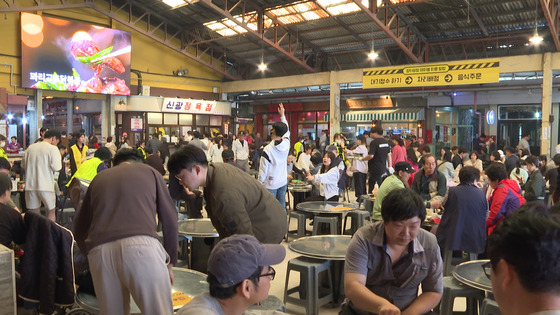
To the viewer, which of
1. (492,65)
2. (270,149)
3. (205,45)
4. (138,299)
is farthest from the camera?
(205,45)

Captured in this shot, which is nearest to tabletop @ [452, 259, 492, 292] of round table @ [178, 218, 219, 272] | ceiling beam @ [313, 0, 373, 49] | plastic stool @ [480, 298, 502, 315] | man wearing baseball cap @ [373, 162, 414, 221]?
plastic stool @ [480, 298, 502, 315]

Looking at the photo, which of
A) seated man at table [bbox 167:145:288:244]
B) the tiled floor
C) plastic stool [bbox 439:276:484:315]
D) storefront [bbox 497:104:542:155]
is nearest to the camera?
seated man at table [bbox 167:145:288:244]

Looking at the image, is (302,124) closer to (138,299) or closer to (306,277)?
(306,277)

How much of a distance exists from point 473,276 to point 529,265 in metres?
2.47

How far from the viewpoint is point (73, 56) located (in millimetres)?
15352

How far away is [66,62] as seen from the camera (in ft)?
49.8

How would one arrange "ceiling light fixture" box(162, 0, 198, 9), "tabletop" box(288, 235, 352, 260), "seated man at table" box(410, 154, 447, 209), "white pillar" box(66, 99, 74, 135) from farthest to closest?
"white pillar" box(66, 99, 74, 135) → "ceiling light fixture" box(162, 0, 198, 9) → "seated man at table" box(410, 154, 447, 209) → "tabletop" box(288, 235, 352, 260)

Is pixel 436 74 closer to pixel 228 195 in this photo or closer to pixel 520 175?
pixel 520 175

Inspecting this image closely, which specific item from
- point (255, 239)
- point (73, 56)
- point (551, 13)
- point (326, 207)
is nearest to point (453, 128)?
point (551, 13)

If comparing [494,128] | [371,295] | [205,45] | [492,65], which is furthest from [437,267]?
[205,45]

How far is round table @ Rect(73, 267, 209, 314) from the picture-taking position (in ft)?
9.28

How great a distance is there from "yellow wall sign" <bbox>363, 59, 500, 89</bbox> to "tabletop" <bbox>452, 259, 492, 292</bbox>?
408 inches

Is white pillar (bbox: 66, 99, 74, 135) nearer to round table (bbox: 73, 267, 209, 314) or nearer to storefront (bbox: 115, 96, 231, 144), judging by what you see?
storefront (bbox: 115, 96, 231, 144)

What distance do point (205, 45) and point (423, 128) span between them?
9769mm
